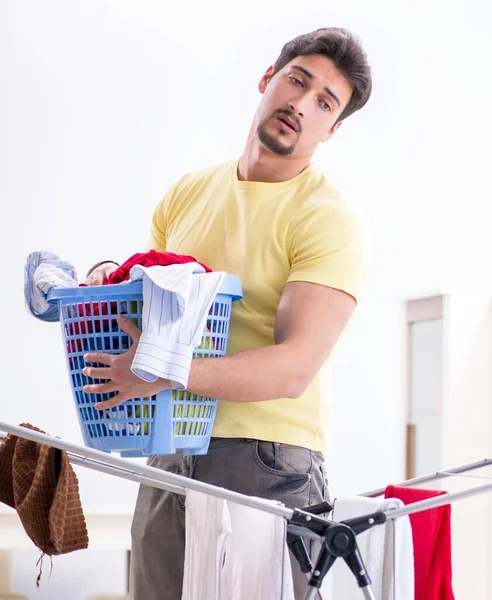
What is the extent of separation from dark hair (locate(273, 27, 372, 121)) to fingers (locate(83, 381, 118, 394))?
0.65 meters

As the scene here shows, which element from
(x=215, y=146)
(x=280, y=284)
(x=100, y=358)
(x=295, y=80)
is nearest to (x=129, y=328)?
(x=100, y=358)

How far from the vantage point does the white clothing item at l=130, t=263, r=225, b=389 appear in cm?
133

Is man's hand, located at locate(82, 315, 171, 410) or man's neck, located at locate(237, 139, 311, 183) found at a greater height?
man's neck, located at locate(237, 139, 311, 183)

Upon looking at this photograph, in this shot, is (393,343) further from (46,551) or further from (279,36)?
(46,551)

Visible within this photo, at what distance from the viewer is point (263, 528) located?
4.48 feet

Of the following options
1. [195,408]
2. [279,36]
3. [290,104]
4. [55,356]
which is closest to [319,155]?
[279,36]

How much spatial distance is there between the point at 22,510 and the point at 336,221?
2.12 feet

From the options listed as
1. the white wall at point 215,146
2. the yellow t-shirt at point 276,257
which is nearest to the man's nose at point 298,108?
the yellow t-shirt at point 276,257

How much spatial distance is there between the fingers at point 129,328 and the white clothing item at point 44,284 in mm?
162

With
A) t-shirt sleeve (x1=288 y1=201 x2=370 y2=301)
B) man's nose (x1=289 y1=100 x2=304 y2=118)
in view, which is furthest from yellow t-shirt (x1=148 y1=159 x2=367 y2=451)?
man's nose (x1=289 y1=100 x2=304 y2=118)

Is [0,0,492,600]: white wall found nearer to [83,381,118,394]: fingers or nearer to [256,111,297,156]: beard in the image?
[256,111,297,156]: beard

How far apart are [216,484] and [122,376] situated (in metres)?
0.31

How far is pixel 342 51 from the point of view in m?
1.65

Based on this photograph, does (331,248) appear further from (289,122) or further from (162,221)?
(162,221)
